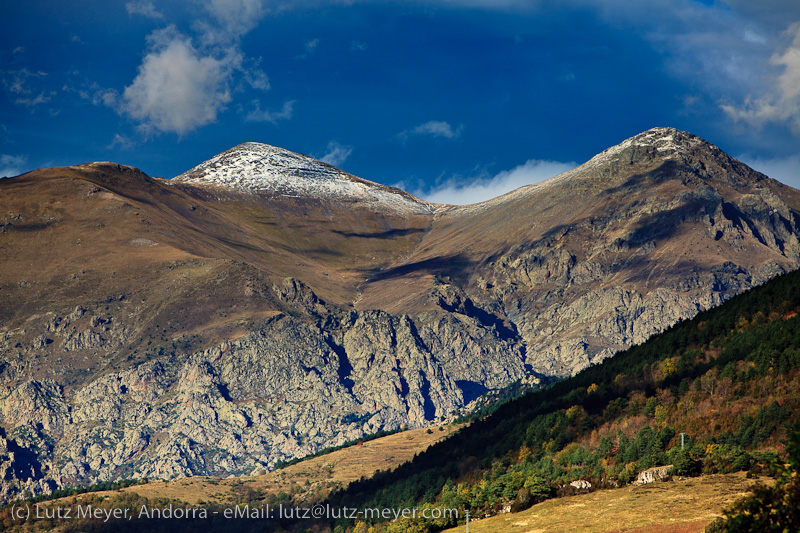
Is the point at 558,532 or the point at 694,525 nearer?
the point at 694,525

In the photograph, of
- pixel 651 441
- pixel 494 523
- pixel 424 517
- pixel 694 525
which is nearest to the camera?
pixel 694 525

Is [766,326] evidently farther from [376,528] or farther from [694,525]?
[694,525]

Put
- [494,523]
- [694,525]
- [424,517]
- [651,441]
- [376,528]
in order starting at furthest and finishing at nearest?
[376,528]
[651,441]
[424,517]
[494,523]
[694,525]

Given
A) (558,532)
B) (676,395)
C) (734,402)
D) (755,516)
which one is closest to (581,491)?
(558,532)

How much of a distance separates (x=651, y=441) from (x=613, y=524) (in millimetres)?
74121

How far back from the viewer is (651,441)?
527 ft

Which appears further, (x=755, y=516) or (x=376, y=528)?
(x=376, y=528)

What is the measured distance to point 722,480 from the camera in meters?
105

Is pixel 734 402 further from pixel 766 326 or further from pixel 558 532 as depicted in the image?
pixel 558 532

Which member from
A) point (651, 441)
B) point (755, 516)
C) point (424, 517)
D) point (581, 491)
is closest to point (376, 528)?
point (424, 517)

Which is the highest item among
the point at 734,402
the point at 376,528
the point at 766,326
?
the point at 766,326

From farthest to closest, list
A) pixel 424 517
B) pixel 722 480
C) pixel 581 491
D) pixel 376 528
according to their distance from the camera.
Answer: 1. pixel 376 528
2. pixel 424 517
3. pixel 581 491
4. pixel 722 480

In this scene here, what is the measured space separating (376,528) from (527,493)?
69.9 m

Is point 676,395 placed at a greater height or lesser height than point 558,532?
greater
